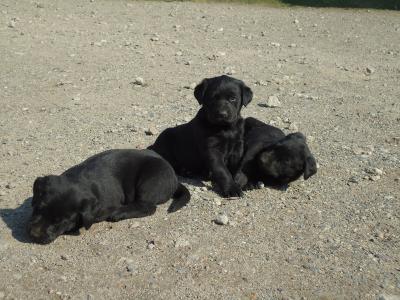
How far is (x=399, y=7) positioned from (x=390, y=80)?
9143 millimetres

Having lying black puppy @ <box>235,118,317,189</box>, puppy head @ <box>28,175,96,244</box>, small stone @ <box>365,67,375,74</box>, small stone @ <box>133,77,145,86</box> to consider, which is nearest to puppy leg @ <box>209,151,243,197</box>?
lying black puppy @ <box>235,118,317,189</box>

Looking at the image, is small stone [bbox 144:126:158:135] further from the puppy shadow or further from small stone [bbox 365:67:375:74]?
small stone [bbox 365:67:375:74]

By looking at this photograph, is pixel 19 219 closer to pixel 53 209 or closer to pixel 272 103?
pixel 53 209

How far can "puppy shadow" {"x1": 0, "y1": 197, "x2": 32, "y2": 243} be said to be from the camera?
20.0 ft

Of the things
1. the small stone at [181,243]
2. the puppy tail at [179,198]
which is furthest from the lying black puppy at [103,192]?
the small stone at [181,243]

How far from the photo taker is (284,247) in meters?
6.18

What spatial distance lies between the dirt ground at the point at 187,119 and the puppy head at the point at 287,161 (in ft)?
0.70

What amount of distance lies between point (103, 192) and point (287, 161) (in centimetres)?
247

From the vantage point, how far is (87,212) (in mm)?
5949

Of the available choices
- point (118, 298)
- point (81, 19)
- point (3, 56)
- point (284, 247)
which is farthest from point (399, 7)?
point (118, 298)

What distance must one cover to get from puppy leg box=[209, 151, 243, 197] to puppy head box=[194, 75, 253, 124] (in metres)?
0.49

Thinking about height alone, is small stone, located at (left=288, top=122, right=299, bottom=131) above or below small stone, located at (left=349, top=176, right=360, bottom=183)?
below

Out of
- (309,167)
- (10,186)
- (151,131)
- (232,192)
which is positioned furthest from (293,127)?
(10,186)

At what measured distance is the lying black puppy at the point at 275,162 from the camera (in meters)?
7.56
